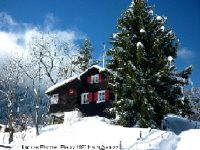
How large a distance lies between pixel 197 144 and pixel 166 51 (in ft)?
35.3

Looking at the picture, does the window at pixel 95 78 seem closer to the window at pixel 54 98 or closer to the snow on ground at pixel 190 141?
the window at pixel 54 98

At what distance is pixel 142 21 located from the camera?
33.4 m

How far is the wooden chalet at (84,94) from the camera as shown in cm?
4683

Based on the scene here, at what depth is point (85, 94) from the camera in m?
50.3

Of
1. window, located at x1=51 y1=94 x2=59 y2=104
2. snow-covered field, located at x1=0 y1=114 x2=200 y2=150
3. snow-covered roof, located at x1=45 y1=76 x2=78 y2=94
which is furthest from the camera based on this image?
window, located at x1=51 y1=94 x2=59 y2=104

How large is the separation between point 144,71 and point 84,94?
1966 centimetres

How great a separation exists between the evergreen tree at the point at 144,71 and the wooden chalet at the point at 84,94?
40.9 feet

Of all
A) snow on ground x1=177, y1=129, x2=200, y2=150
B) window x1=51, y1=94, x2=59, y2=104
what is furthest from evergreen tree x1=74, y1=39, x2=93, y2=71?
snow on ground x1=177, y1=129, x2=200, y2=150

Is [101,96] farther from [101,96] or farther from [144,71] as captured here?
[144,71]

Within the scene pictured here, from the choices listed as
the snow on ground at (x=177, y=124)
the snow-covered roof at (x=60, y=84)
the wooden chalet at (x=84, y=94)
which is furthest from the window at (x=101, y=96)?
the snow on ground at (x=177, y=124)

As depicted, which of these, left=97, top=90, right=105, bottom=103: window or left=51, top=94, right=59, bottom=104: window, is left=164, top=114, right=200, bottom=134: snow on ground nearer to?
left=97, top=90, right=105, bottom=103: window

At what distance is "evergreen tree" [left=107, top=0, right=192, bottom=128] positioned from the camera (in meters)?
30.5

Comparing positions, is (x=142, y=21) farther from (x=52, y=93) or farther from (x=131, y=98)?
(x=52, y=93)

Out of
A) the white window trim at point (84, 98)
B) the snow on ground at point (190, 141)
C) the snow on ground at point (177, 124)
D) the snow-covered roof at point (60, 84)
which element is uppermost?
the snow-covered roof at point (60, 84)
